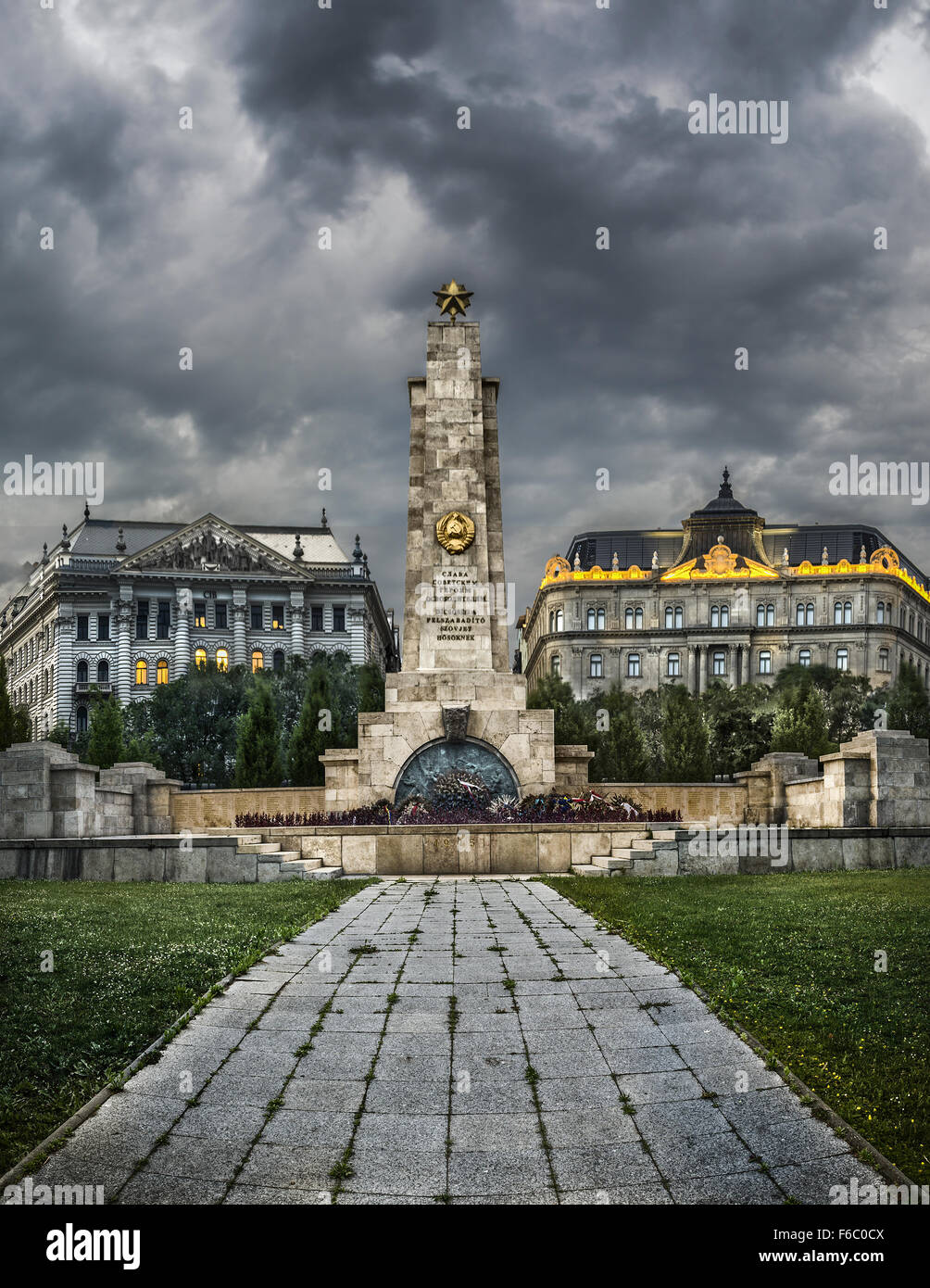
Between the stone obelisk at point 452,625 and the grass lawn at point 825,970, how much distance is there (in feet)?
30.4

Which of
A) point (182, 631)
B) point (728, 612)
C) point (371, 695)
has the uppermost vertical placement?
point (728, 612)

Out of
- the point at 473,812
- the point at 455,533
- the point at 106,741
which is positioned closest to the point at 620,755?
the point at 455,533

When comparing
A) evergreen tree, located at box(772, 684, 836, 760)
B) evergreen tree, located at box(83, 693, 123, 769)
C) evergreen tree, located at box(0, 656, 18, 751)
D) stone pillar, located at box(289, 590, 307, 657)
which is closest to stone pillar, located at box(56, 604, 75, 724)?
stone pillar, located at box(289, 590, 307, 657)

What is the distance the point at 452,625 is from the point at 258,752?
46.6ft

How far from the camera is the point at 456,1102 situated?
738 cm

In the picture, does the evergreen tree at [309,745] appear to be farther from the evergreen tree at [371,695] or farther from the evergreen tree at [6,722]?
the evergreen tree at [6,722]

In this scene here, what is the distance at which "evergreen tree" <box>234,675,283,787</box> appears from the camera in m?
39.7

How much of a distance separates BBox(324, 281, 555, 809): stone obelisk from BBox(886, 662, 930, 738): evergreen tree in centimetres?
4061

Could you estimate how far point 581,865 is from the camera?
22359 millimetres

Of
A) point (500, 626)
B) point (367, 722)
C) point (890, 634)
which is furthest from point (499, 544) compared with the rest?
point (890, 634)

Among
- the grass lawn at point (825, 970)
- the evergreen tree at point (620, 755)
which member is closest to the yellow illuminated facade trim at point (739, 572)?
the evergreen tree at point (620, 755)

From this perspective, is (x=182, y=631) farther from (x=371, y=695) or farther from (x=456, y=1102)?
(x=456, y=1102)

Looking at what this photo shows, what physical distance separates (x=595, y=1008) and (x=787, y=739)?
40.5 metres

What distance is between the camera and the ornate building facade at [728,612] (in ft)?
421
